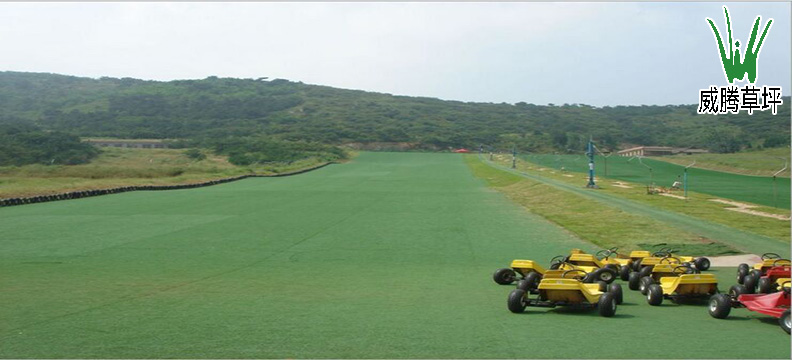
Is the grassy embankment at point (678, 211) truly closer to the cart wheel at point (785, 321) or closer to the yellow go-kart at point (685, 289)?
the yellow go-kart at point (685, 289)

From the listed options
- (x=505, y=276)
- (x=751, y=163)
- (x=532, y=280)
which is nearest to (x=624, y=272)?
(x=505, y=276)

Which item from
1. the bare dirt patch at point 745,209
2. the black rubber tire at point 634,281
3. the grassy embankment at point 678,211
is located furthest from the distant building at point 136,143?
the black rubber tire at point 634,281

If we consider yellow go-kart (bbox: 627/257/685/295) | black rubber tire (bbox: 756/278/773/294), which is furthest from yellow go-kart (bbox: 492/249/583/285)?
black rubber tire (bbox: 756/278/773/294)

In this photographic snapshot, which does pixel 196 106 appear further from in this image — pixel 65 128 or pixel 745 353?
pixel 745 353

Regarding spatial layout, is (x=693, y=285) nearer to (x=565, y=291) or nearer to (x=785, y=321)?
(x=785, y=321)

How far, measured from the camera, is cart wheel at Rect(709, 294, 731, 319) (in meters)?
10.9

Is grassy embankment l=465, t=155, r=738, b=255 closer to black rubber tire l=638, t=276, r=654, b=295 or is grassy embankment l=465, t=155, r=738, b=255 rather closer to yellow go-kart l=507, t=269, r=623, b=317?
black rubber tire l=638, t=276, r=654, b=295

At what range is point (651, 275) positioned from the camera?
13344mm

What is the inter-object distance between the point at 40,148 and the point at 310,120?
288 feet

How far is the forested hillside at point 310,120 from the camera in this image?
13250 centimetres

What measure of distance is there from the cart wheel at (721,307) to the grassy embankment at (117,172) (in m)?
33.2

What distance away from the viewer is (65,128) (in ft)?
424

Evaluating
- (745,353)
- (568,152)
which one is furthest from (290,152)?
(745,353)

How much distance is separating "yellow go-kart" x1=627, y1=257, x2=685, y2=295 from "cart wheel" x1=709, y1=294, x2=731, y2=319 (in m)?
1.77
